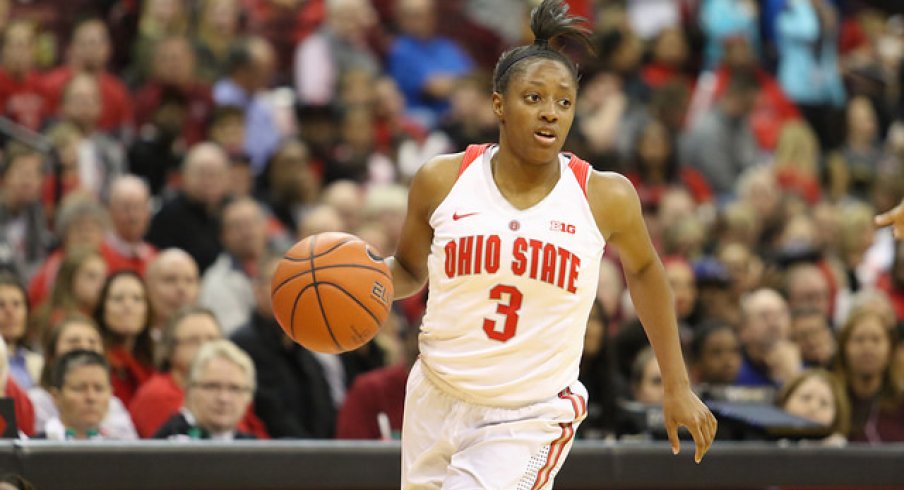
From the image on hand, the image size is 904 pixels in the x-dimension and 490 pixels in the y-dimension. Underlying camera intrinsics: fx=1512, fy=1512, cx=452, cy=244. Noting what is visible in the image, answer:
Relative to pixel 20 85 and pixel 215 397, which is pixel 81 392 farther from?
pixel 20 85

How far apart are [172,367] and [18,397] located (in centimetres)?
116

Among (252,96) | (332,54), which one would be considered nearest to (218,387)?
(252,96)

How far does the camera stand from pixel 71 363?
289 inches

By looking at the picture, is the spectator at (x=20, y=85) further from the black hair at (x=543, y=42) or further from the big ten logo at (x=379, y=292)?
the black hair at (x=543, y=42)

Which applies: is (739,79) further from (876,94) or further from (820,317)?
(820,317)

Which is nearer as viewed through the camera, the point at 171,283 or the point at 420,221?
the point at 420,221

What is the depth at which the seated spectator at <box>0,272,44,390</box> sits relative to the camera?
7.88 meters

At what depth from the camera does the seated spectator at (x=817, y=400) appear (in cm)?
867

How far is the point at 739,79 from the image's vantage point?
14.6 metres

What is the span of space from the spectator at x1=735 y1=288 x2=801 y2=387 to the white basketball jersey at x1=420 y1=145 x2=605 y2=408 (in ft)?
15.9

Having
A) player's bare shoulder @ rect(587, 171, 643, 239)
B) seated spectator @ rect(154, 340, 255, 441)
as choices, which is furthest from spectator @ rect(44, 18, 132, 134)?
player's bare shoulder @ rect(587, 171, 643, 239)

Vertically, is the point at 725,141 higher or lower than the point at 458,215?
higher

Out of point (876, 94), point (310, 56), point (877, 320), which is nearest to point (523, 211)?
point (877, 320)

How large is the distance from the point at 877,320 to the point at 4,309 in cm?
540
